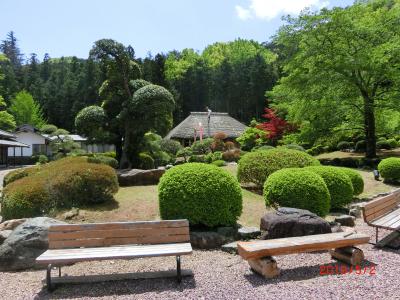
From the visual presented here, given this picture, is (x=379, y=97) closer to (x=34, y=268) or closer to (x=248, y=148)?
(x=248, y=148)

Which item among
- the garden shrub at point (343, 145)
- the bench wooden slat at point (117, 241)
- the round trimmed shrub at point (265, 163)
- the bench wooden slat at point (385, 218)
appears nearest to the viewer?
the bench wooden slat at point (117, 241)

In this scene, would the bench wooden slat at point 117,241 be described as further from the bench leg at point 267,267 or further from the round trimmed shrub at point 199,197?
the round trimmed shrub at point 199,197

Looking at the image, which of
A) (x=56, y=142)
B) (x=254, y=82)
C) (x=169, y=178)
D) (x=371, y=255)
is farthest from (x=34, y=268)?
(x=254, y=82)

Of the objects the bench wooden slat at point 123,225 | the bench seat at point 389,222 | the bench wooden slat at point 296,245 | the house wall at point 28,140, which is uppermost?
the house wall at point 28,140

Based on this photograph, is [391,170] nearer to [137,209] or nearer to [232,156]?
[232,156]

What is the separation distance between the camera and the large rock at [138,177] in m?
11.2

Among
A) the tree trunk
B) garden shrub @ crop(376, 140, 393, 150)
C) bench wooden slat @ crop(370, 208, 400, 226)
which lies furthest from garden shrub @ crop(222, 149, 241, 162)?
bench wooden slat @ crop(370, 208, 400, 226)

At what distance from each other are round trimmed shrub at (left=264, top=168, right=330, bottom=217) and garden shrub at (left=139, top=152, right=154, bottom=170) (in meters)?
8.38

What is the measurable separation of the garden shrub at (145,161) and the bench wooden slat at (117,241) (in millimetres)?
10383

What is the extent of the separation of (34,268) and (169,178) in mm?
2568

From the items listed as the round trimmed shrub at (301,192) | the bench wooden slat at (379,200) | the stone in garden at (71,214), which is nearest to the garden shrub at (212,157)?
the round trimmed shrub at (301,192)

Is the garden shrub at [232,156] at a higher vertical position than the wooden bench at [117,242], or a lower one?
higher

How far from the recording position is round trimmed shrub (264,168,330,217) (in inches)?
298

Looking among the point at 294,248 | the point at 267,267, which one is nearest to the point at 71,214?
the point at 267,267
